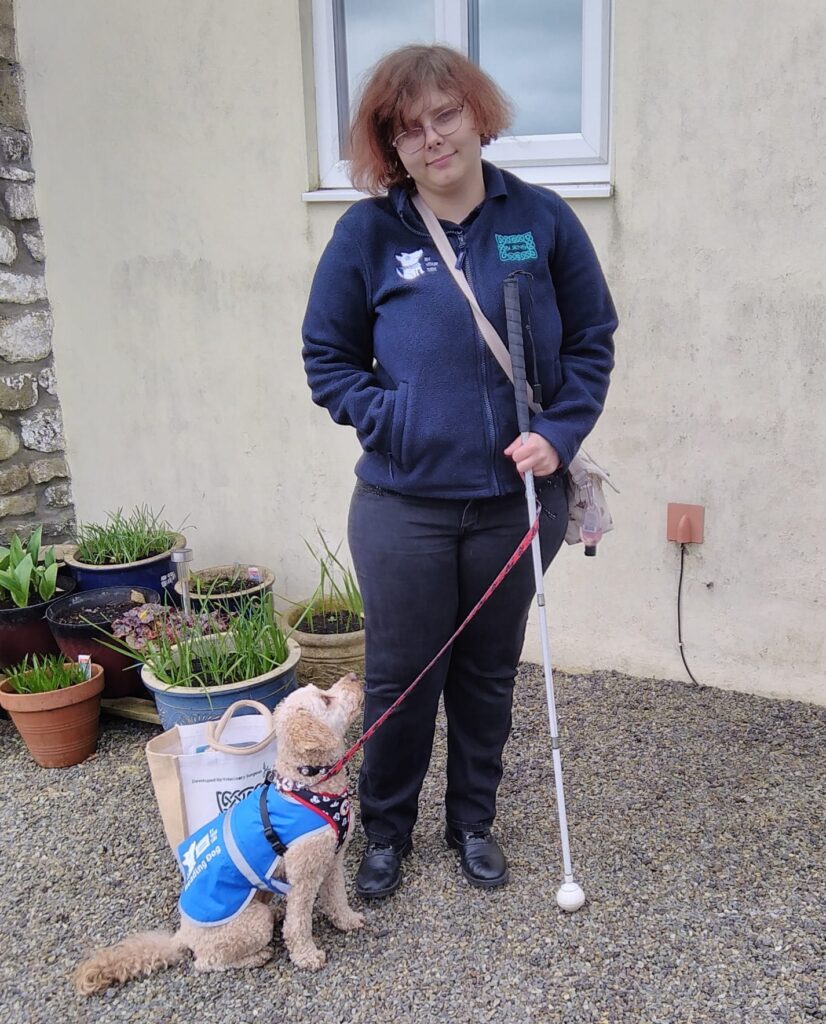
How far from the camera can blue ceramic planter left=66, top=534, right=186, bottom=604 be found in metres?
3.97

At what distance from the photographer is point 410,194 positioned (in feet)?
7.61

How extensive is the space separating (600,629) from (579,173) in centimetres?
175

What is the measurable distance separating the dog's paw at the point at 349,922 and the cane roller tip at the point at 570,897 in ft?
1.70

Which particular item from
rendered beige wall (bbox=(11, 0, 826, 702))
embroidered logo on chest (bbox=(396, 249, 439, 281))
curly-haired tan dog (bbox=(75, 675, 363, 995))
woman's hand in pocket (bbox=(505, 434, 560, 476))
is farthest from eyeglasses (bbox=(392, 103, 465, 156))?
rendered beige wall (bbox=(11, 0, 826, 702))

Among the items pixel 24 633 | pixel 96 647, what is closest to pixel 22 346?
pixel 24 633

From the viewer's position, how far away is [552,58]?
3.62m

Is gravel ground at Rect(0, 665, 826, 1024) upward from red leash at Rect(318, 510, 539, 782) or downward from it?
downward

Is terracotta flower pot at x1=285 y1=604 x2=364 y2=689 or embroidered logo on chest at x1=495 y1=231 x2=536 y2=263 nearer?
embroidered logo on chest at x1=495 y1=231 x2=536 y2=263

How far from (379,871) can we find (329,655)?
124cm

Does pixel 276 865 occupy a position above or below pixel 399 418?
below

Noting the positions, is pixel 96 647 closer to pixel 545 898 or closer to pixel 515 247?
pixel 545 898

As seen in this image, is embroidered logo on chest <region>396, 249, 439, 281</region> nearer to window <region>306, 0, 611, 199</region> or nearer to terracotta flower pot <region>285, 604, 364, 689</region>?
window <region>306, 0, 611, 199</region>

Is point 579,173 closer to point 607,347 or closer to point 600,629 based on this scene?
point 607,347

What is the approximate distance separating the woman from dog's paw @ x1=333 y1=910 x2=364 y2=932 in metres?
0.52
